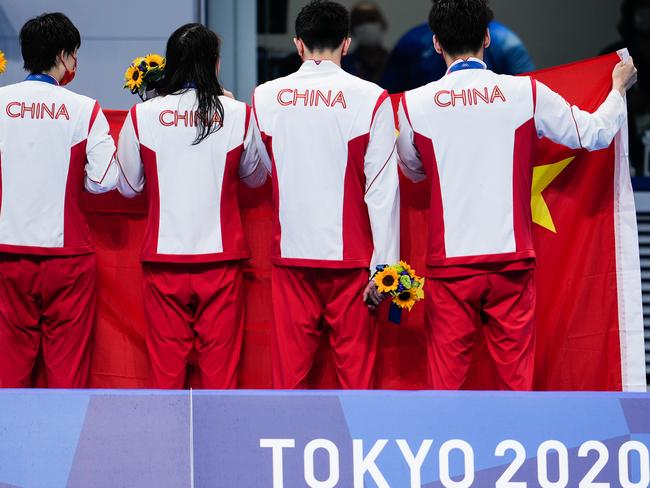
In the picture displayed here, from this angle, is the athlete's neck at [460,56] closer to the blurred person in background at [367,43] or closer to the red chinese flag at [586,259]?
the red chinese flag at [586,259]

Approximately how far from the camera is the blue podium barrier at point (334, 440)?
3.27 m

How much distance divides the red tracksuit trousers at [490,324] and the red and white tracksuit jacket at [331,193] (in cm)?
29

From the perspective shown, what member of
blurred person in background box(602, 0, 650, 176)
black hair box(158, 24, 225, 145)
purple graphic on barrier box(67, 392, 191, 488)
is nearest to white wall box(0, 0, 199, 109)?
black hair box(158, 24, 225, 145)

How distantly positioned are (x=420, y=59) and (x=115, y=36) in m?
2.51

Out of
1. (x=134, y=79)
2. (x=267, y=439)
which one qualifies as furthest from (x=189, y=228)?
(x=267, y=439)

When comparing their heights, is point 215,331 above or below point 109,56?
below

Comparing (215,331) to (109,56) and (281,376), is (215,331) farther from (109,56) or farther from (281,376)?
(109,56)

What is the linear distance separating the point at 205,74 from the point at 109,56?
249 cm

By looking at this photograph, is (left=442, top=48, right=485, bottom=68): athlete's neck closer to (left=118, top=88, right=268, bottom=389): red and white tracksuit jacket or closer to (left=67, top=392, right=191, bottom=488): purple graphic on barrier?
(left=118, top=88, right=268, bottom=389): red and white tracksuit jacket

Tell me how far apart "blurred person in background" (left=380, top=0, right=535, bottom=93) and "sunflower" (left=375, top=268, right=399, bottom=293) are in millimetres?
3647

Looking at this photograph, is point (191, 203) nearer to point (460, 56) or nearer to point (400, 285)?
point (400, 285)

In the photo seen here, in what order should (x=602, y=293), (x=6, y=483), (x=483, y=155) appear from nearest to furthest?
(x=6, y=483)
(x=483, y=155)
(x=602, y=293)

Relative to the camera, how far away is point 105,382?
4844 mm

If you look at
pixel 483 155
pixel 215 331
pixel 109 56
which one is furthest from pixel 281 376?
pixel 109 56
